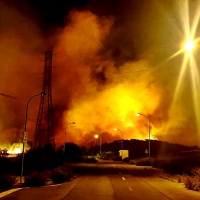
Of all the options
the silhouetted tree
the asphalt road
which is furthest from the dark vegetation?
the asphalt road

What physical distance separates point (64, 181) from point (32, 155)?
2341 cm

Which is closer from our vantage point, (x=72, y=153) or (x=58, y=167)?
(x=58, y=167)

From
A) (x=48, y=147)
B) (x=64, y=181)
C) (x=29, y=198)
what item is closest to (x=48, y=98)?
(x=48, y=147)

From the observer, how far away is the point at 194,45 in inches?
544

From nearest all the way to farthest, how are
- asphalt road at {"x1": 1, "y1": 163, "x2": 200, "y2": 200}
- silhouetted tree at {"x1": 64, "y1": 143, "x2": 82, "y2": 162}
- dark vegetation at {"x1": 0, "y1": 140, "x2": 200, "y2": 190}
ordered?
asphalt road at {"x1": 1, "y1": 163, "x2": 200, "y2": 200} < dark vegetation at {"x1": 0, "y1": 140, "x2": 200, "y2": 190} < silhouetted tree at {"x1": 64, "y1": 143, "x2": 82, "y2": 162}

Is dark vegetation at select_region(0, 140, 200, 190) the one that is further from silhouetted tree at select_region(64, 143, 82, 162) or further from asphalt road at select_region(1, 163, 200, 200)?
asphalt road at select_region(1, 163, 200, 200)

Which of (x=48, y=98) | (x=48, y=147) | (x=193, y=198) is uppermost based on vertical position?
(x=48, y=98)

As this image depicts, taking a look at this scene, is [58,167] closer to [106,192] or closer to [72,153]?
[106,192]

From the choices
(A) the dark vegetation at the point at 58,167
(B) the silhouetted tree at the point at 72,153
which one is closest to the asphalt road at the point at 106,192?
(A) the dark vegetation at the point at 58,167

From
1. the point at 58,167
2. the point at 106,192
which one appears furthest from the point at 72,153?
the point at 106,192

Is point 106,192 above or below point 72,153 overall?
below

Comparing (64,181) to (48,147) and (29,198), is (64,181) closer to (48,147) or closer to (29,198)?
(29,198)

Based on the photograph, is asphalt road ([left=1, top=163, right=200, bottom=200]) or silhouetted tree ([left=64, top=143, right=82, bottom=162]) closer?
asphalt road ([left=1, top=163, right=200, bottom=200])

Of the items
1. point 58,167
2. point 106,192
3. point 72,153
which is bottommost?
point 106,192
